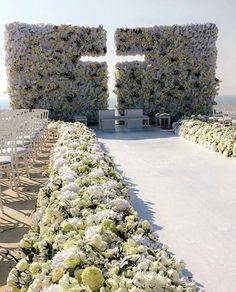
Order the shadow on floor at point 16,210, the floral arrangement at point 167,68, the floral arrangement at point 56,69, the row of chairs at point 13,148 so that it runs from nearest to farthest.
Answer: the shadow on floor at point 16,210
the row of chairs at point 13,148
the floral arrangement at point 56,69
the floral arrangement at point 167,68

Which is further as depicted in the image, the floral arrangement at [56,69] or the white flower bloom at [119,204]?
the floral arrangement at [56,69]

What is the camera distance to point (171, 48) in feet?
57.2

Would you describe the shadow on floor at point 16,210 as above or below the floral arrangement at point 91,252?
below

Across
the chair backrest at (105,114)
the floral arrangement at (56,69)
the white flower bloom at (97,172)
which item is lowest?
the white flower bloom at (97,172)

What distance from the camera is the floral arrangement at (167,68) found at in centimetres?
1731

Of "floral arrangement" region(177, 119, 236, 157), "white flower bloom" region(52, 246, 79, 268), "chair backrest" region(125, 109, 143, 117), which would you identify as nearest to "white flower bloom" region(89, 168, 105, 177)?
"white flower bloom" region(52, 246, 79, 268)

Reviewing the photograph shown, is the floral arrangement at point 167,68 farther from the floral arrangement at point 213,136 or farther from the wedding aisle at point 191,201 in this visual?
the wedding aisle at point 191,201

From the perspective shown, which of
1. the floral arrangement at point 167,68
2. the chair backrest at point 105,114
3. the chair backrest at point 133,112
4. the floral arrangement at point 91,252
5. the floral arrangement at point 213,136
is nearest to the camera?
the floral arrangement at point 91,252

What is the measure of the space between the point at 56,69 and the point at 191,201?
12.8 m

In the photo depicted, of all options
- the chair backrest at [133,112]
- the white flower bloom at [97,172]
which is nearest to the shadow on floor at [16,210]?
the white flower bloom at [97,172]

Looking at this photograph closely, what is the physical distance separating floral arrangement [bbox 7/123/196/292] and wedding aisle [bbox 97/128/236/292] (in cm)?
78

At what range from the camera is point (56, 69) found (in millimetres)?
17062

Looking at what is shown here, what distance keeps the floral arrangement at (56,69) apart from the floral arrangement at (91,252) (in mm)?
13800

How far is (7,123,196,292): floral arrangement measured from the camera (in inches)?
81.7
